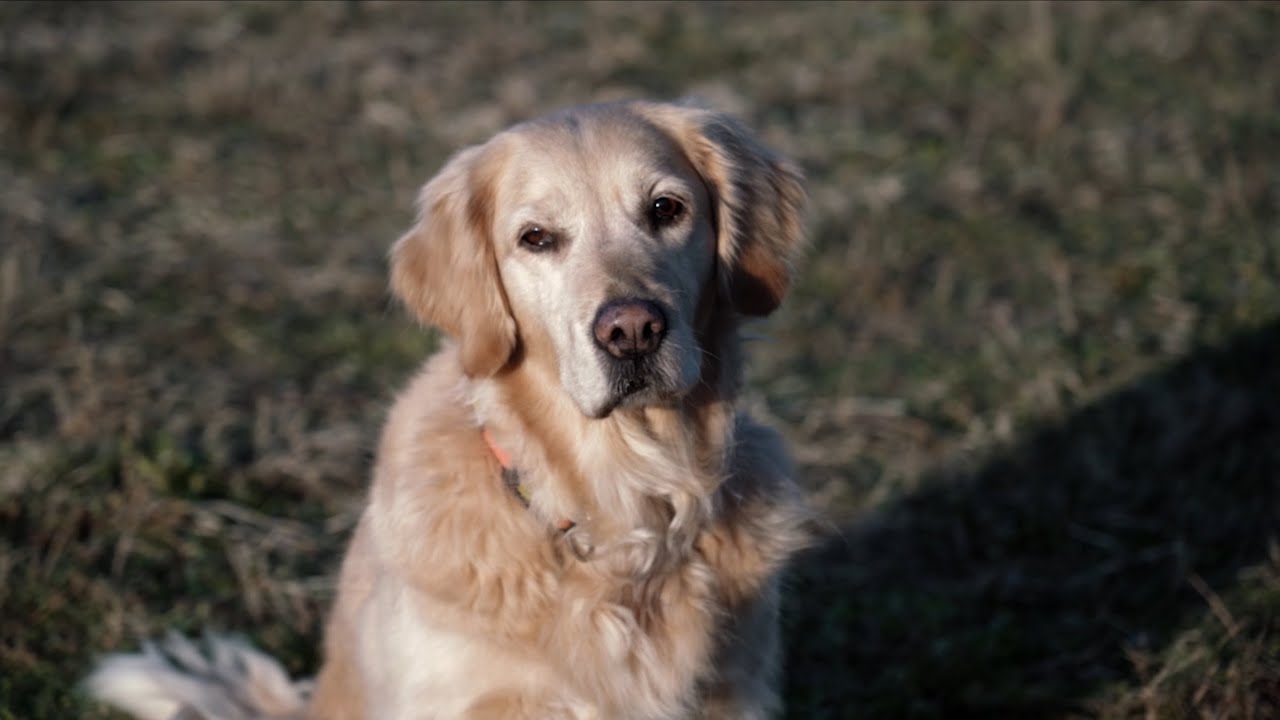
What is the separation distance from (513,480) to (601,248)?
1.81 feet

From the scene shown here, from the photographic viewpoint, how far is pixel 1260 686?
356cm

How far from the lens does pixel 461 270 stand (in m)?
3.06

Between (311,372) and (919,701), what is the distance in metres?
2.89

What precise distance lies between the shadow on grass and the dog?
0.95 meters

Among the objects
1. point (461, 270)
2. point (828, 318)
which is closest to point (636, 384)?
point (461, 270)

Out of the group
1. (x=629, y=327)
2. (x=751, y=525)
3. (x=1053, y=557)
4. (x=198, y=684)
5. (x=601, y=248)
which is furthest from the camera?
(x=1053, y=557)

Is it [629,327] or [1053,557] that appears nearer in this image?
[629,327]

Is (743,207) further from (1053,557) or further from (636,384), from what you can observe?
(1053,557)

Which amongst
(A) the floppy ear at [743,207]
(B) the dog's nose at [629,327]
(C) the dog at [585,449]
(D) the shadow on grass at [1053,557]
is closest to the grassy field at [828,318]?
(D) the shadow on grass at [1053,557]

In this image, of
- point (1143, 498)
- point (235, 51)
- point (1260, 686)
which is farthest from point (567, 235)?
point (235, 51)

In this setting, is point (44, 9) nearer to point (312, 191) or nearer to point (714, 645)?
point (312, 191)

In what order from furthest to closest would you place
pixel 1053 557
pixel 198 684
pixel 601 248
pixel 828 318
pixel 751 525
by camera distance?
pixel 828 318 → pixel 1053 557 → pixel 198 684 → pixel 751 525 → pixel 601 248

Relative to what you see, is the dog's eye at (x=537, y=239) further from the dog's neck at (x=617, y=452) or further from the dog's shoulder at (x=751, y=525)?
the dog's shoulder at (x=751, y=525)

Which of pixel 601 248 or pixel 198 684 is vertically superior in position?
pixel 601 248
